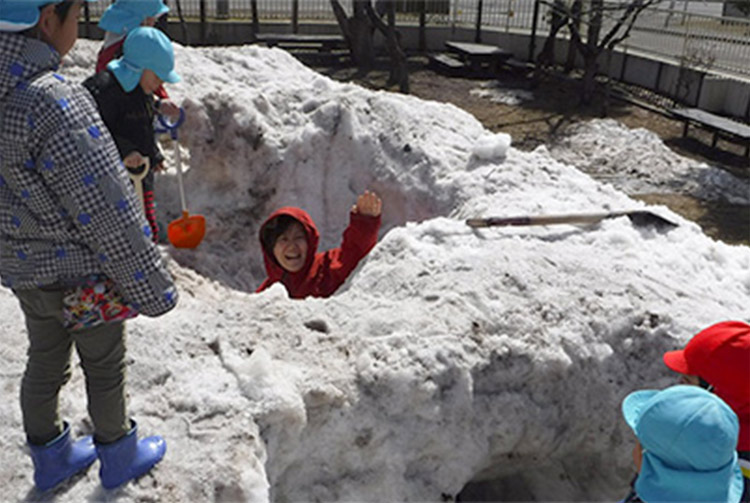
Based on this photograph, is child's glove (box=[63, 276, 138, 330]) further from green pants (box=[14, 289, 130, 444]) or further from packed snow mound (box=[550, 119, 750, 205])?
packed snow mound (box=[550, 119, 750, 205])

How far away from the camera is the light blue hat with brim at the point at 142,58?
3885mm

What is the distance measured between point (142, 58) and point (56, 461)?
2.28 m

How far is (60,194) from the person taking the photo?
2014 mm

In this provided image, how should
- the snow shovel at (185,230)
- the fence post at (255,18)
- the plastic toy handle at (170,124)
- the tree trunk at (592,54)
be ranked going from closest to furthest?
the plastic toy handle at (170,124) < the snow shovel at (185,230) < the tree trunk at (592,54) < the fence post at (255,18)

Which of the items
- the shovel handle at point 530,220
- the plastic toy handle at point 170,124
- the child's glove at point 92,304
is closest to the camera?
the child's glove at point 92,304

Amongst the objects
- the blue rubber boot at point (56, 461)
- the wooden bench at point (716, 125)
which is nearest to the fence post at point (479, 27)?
the wooden bench at point (716, 125)

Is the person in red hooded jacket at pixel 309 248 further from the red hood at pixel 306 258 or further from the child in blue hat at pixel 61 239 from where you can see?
the child in blue hat at pixel 61 239

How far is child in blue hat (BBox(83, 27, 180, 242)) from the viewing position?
12.8 ft

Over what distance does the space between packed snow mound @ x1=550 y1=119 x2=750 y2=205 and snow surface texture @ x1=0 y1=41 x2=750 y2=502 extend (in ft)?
18.0

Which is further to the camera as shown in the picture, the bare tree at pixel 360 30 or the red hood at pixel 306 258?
the bare tree at pixel 360 30

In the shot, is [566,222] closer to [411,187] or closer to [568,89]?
[411,187]

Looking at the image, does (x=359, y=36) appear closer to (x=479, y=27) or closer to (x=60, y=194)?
(x=479, y=27)

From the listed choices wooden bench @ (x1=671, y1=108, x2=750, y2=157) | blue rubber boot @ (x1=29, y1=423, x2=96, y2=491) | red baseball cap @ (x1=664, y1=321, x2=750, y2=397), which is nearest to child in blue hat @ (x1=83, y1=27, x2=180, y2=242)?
blue rubber boot @ (x1=29, y1=423, x2=96, y2=491)

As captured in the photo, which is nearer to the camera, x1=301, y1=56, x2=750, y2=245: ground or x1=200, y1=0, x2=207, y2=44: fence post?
x1=301, y1=56, x2=750, y2=245: ground
